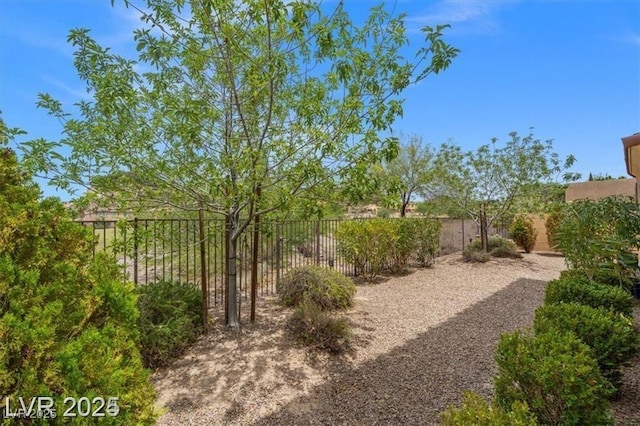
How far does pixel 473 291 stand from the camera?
23.9ft

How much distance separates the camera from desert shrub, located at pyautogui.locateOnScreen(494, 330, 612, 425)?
192 cm

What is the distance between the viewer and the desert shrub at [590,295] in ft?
11.3

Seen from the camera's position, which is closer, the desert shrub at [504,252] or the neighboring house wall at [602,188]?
the desert shrub at [504,252]

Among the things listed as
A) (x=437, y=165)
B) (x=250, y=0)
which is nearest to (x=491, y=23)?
(x=250, y=0)

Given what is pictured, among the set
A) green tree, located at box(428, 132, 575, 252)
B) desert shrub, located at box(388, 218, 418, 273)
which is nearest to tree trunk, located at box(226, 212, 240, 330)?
desert shrub, located at box(388, 218, 418, 273)

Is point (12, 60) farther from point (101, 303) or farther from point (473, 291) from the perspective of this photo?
point (473, 291)

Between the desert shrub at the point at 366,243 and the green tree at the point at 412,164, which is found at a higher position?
the green tree at the point at 412,164

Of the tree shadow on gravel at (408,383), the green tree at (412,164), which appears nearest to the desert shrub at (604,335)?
the tree shadow on gravel at (408,383)

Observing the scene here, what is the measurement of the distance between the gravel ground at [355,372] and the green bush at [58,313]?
0.50m

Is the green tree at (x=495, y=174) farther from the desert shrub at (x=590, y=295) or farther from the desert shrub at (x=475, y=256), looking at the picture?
the desert shrub at (x=590, y=295)

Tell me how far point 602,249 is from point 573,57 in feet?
16.0

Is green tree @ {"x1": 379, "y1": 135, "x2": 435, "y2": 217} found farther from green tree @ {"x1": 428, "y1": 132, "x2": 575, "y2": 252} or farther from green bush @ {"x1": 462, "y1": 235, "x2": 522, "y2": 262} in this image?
green bush @ {"x1": 462, "y1": 235, "x2": 522, "y2": 262}

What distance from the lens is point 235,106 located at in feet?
13.8

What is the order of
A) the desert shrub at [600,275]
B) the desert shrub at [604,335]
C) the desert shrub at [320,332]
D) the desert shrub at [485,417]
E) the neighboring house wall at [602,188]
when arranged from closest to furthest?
the desert shrub at [485,417]
the desert shrub at [604,335]
the desert shrub at [600,275]
the desert shrub at [320,332]
the neighboring house wall at [602,188]
